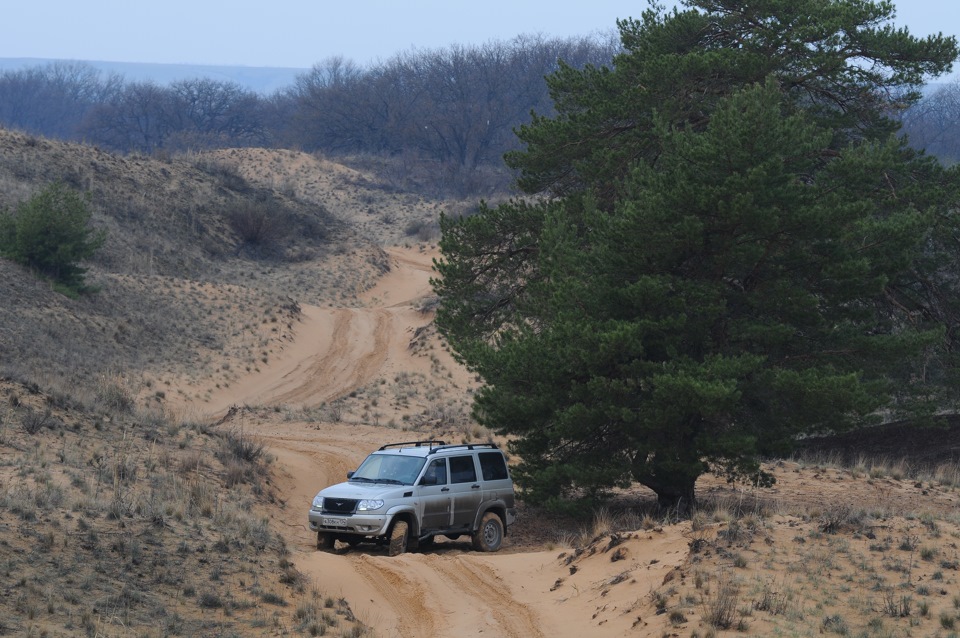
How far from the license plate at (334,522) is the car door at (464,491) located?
1921 millimetres

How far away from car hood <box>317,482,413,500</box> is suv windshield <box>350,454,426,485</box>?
20 cm

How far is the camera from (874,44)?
21125 millimetres

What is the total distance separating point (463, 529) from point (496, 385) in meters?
3.12

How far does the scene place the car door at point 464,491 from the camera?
15.9 m

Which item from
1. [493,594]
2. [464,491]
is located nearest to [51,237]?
[464,491]

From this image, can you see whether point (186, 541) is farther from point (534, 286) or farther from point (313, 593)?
point (534, 286)

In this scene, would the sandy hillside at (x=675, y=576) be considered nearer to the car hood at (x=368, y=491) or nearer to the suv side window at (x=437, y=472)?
the car hood at (x=368, y=491)

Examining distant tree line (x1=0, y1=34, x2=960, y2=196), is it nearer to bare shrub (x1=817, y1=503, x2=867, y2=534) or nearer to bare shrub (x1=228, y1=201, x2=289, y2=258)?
bare shrub (x1=228, y1=201, x2=289, y2=258)

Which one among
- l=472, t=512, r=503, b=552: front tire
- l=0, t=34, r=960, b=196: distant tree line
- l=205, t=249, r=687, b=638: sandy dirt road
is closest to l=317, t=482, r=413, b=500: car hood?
l=205, t=249, r=687, b=638: sandy dirt road

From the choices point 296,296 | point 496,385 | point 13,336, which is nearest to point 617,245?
point 496,385

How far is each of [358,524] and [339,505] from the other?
50 centimetres

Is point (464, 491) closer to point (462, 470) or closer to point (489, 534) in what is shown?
point (462, 470)

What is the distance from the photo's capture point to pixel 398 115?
10600 cm

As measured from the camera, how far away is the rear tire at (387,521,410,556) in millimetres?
14672
